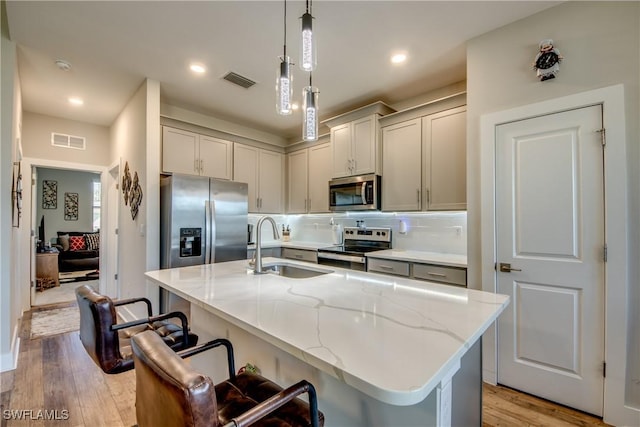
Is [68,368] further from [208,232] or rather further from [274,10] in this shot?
[274,10]

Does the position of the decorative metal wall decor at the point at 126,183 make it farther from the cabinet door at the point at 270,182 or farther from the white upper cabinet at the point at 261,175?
the cabinet door at the point at 270,182

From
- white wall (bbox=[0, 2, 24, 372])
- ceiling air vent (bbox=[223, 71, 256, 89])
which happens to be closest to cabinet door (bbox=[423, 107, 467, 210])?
ceiling air vent (bbox=[223, 71, 256, 89])

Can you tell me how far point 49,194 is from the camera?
306 inches

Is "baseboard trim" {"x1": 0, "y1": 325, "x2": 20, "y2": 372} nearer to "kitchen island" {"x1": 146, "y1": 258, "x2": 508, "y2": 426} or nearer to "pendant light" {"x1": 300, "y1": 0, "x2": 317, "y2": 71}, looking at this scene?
"kitchen island" {"x1": 146, "y1": 258, "x2": 508, "y2": 426}

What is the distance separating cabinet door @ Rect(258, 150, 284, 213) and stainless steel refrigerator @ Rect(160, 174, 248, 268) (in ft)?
2.71

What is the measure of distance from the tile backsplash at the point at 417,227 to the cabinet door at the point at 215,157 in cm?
87

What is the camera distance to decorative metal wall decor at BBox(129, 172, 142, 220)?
11.1 ft

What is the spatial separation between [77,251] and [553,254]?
889 centimetres

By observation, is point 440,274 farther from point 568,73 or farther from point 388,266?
point 568,73

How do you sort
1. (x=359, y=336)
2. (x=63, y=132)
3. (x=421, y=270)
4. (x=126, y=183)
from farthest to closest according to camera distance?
(x=63, y=132)
(x=126, y=183)
(x=421, y=270)
(x=359, y=336)

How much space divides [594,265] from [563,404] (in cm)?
96

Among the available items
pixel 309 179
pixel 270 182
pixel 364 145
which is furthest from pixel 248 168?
pixel 364 145

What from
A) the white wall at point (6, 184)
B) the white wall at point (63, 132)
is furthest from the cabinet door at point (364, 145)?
the white wall at point (63, 132)

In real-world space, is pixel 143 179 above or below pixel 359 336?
above
